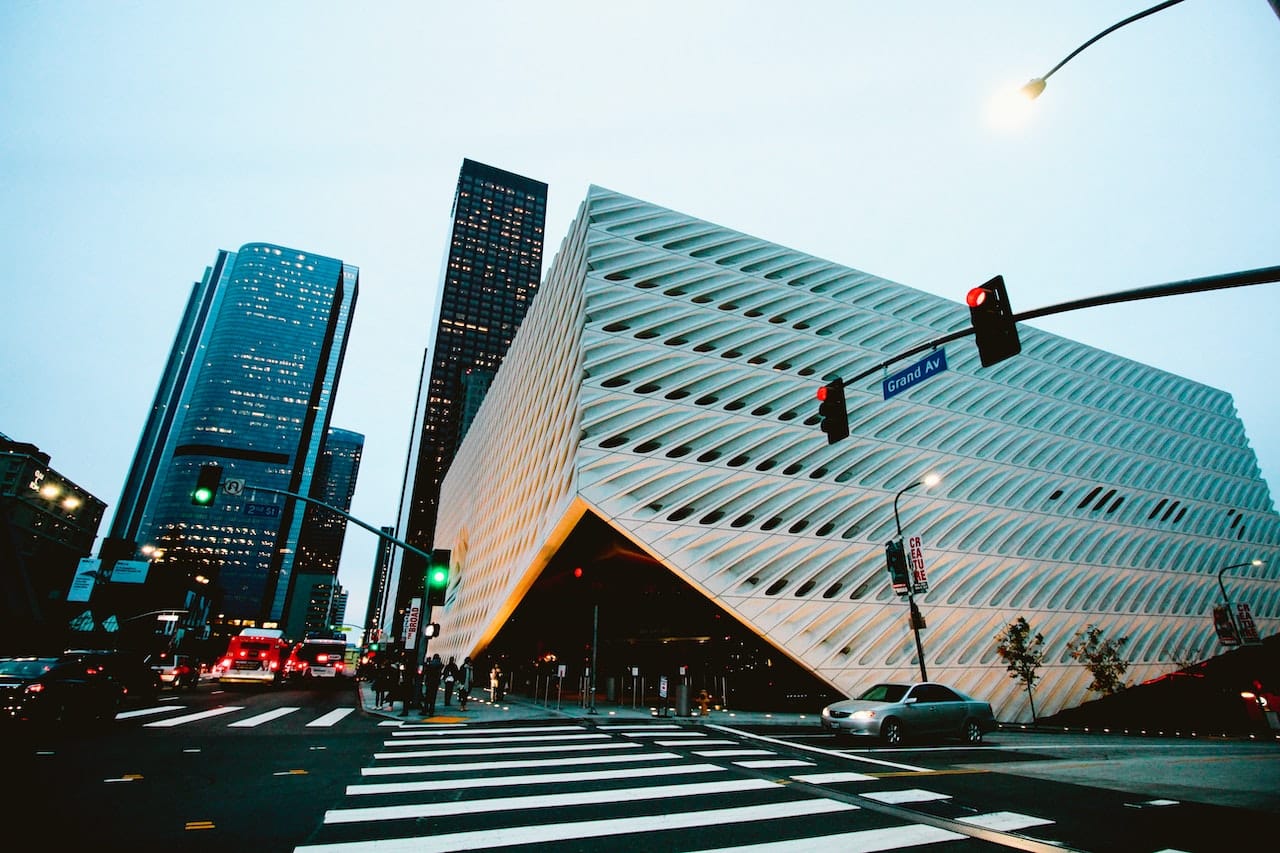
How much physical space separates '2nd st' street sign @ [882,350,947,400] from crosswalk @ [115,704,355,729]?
15.6 meters

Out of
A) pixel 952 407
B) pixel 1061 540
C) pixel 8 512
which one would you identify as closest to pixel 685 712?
pixel 952 407

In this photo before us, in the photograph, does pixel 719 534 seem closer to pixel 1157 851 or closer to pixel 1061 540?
pixel 1157 851

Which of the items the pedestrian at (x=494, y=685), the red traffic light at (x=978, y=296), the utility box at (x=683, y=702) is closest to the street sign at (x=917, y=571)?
the utility box at (x=683, y=702)

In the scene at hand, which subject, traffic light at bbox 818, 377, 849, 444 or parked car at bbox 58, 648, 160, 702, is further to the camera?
parked car at bbox 58, 648, 160, 702

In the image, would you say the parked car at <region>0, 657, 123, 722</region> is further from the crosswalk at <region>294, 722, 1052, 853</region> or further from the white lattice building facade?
the white lattice building facade

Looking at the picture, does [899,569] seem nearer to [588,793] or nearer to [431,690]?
[588,793]

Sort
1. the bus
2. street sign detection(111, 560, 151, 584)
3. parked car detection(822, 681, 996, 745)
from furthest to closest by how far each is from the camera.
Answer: street sign detection(111, 560, 151, 584)
the bus
parked car detection(822, 681, 996, 745)

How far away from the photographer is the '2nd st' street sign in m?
8.18

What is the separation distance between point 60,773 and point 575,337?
2530 cm

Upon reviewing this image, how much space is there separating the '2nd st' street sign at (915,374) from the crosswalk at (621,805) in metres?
5.52

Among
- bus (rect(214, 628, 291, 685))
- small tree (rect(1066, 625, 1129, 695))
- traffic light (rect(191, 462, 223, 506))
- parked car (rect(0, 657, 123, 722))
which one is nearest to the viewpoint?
parked car (rect(0, 657, 123, 722))

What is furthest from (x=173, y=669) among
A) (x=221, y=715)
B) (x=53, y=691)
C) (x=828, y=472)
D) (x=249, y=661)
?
(x=828, y=472)

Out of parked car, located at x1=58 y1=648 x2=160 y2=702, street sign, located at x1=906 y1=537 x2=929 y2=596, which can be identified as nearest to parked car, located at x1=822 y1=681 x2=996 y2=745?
street sign, located at x1=906 y1=537 x2=929 y2=596

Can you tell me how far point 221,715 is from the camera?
1591cm
